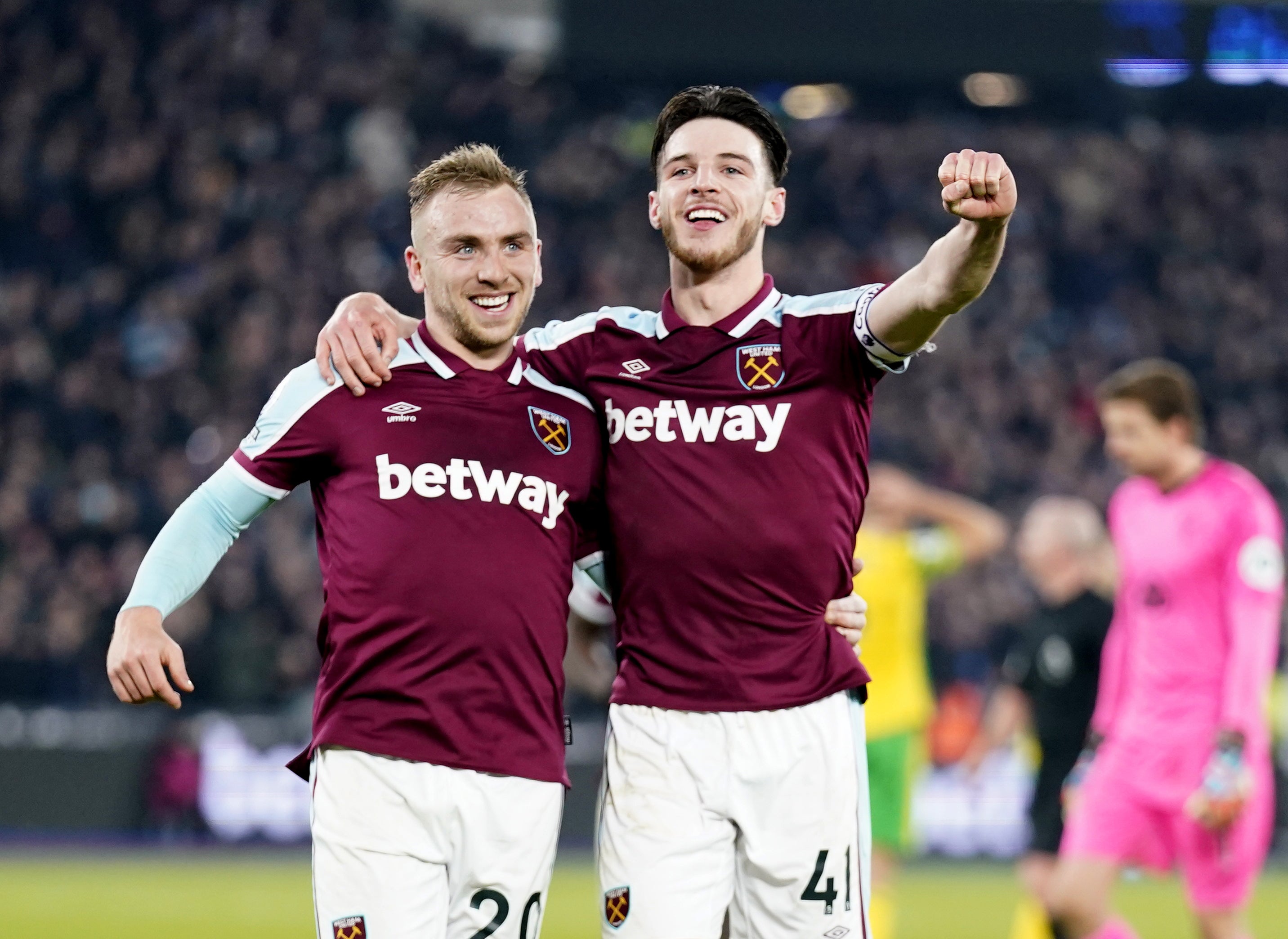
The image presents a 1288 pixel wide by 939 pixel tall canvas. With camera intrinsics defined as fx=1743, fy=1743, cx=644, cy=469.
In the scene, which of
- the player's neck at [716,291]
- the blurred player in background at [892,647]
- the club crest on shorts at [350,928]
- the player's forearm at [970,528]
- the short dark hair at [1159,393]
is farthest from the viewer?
the player's forearm at [970,528]

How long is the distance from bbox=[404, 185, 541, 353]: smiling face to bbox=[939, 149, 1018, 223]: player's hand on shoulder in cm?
102

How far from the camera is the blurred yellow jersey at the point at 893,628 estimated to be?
756cm

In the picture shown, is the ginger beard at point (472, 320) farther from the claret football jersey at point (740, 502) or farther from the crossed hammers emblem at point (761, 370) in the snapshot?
the crossed hammers emblem at point (761, 370)

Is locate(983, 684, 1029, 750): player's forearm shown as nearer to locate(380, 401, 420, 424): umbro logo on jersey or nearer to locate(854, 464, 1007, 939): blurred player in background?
locate(854, 464, 1007, 939): blurred player in background

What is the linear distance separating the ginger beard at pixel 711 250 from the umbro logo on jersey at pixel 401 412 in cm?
68

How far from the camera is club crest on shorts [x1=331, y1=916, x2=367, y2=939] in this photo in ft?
11.9

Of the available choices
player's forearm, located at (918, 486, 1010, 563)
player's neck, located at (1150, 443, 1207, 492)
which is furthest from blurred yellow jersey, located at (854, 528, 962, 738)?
player's neck, located at (1150, 443, 1207, 492)

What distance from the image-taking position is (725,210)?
13.0 ft

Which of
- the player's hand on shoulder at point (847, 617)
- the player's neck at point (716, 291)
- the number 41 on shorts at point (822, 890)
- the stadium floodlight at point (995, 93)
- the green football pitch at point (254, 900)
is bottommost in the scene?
the green football pitch at point (254, 900)

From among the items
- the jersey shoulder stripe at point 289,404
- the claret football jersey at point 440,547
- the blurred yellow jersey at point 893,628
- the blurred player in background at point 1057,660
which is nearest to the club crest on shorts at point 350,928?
the claret football jersey at point 440,547

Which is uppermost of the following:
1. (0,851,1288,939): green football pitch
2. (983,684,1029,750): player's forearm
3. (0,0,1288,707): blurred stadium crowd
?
(0,0,1288,707): blurred stadium crowd

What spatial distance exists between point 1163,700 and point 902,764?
1.32 m

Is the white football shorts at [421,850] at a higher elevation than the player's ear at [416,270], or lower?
lower

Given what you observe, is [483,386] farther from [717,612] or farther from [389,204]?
[389,204]
